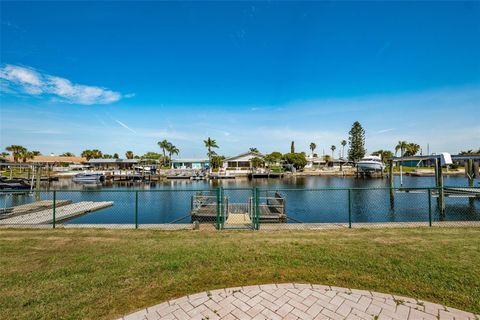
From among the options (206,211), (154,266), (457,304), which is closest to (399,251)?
(457,304)

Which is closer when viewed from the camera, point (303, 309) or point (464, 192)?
point (303, 309)

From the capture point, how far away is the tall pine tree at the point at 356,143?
82.9 m

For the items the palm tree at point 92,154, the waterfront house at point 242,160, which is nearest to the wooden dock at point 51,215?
the waterfront house at point 242,160

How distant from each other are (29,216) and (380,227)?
17.8 meters

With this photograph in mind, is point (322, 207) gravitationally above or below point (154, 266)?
below

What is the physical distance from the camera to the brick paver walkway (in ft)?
12.0

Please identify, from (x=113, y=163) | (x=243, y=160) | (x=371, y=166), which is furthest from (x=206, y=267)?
(x=113, y=163)

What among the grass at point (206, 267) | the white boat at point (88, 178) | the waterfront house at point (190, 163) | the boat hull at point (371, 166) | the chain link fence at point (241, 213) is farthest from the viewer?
the waterfront house at point (190, 163)

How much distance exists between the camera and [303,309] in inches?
151

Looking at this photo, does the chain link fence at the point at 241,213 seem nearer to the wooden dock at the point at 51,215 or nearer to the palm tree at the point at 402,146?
the wooden dock at the point at 51,215

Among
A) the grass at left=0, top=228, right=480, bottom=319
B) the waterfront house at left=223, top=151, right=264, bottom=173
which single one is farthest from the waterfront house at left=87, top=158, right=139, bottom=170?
the grass at left=0, top=228, right=480, bottom=319

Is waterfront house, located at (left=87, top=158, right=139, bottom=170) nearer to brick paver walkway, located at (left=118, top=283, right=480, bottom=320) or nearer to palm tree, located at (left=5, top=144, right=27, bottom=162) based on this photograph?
palm tree, located at (left=5, top=144, right=27, bottom=162)

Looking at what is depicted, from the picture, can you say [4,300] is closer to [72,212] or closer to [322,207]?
[72,212]

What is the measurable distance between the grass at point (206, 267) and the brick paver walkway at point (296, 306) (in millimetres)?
266
